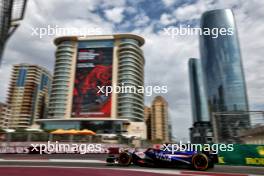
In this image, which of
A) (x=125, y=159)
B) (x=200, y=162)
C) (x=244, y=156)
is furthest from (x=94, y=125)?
(x=200, y=162)

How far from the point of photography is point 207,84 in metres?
170

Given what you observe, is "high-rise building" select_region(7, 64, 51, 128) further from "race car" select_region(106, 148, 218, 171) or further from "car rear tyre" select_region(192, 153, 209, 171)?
"car rear tyre" select_region(192, 153, 209, 171)

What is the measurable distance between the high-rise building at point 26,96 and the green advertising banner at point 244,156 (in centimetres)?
16319

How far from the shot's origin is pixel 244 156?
17141 mm

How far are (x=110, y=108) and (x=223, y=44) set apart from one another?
95.6 meters

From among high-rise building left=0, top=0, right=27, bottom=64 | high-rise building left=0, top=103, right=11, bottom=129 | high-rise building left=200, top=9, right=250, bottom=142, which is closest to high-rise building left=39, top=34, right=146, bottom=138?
high-rise building left=200, top=9, right=250, bottom=142

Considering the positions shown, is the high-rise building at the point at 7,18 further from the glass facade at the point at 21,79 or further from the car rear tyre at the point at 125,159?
the glass facade at the point at 21,79

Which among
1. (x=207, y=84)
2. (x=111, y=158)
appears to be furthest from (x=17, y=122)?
(x=111, y=158)

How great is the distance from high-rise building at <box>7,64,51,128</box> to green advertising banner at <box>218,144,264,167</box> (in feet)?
535

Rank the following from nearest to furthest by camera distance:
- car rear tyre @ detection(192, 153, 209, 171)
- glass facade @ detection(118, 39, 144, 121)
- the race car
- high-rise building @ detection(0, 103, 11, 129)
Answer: car rear tyre @ detection(192, 153, 209, 171), the race car, glass facade @ detection(118, 39, 144, 121), high-rise building @ detection(0, 103, 11, 129)

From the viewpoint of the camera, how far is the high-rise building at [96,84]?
332ft

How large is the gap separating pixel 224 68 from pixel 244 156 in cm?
14850

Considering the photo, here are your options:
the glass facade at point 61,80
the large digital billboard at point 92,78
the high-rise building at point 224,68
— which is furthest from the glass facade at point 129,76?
the high-rise building at point 224,68

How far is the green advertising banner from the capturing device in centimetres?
1670
